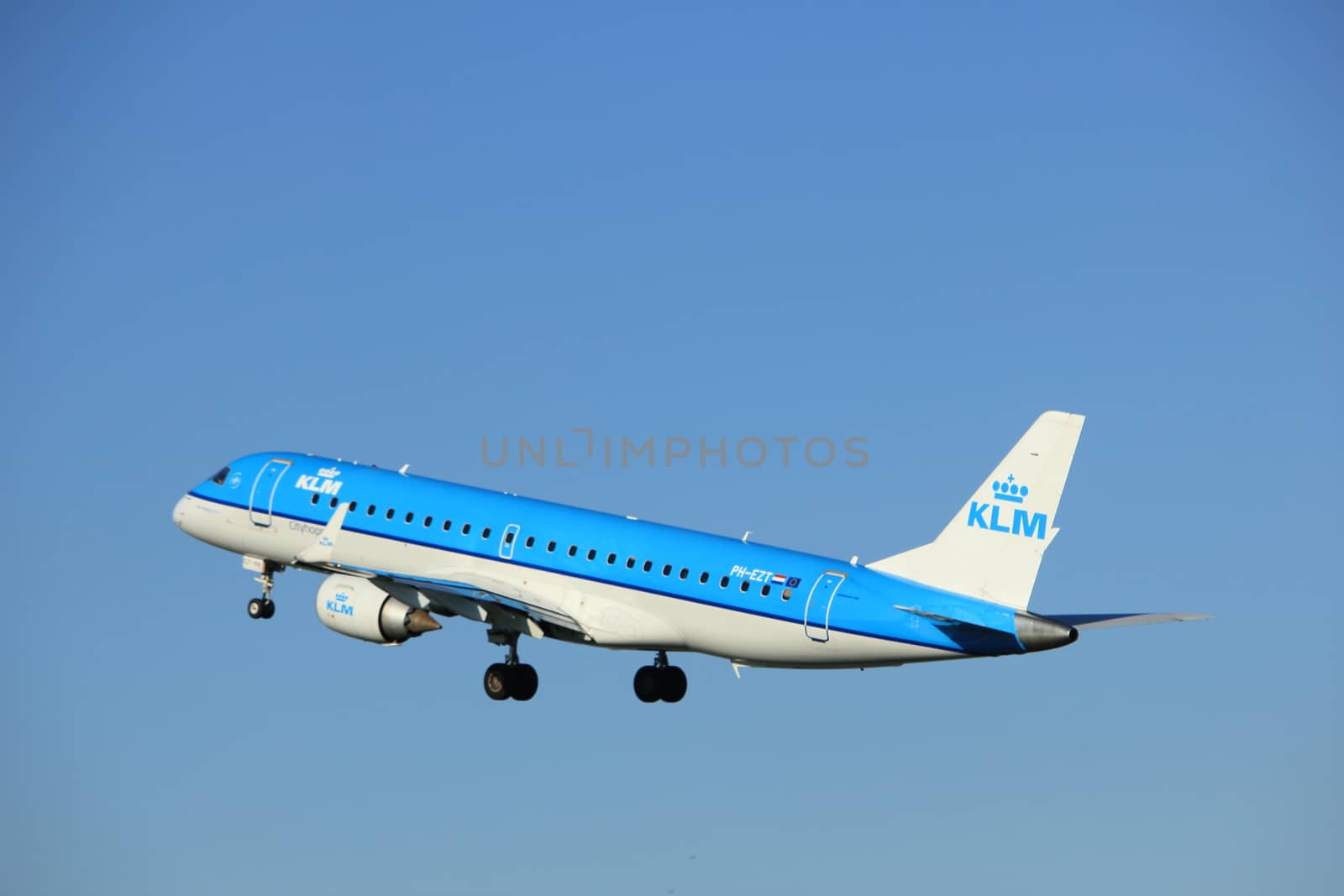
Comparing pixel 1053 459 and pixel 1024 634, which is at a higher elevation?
pixel 1053 459

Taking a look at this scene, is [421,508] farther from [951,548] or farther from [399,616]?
[951,548]

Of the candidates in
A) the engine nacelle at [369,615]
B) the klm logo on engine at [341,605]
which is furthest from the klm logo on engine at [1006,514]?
the klm logo on engine at [341,605]

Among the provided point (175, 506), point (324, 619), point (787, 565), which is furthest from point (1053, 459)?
point (175, 506)

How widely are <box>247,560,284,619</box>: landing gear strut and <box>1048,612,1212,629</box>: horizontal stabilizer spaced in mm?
26910

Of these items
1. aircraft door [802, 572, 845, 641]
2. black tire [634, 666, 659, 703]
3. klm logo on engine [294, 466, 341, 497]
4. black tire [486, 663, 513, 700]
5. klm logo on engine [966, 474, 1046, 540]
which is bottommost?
black tire [486, 663, 513, 700]

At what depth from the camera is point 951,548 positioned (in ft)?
193

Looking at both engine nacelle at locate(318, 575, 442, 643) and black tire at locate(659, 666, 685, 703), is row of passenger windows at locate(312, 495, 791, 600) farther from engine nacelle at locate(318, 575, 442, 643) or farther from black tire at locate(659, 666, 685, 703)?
black tire at locate(659, 666, 685, 703)

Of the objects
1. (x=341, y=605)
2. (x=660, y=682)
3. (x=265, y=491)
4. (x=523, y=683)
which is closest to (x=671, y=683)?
(x=660, y=682)

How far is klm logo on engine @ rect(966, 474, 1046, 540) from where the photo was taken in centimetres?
5766

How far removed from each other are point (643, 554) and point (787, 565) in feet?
15.2

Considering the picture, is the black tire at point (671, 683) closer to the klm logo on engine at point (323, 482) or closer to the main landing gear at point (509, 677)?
the main landing gear at point (509, 677)

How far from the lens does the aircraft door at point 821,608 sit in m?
60.0

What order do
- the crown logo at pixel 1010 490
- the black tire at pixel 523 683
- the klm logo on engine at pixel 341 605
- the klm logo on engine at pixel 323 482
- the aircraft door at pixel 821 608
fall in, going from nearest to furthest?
the crown logo at pixel 1010 490 < the aircraft door at pixel 821 608 < the klm logo on engine at pixel 341 605 < the black tire at pixel 523 683 < the klm logo on engine at pixel 323 482

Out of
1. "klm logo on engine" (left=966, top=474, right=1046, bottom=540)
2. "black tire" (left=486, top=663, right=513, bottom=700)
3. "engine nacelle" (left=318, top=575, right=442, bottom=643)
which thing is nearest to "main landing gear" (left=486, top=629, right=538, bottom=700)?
"black tire" (left=486, top=663, right=513, bottom=700)
